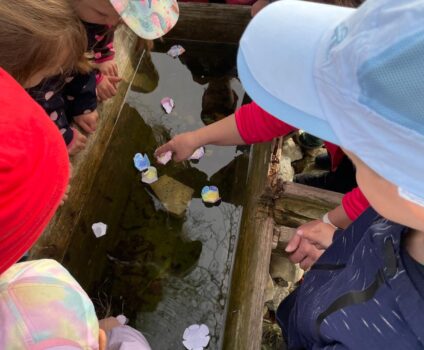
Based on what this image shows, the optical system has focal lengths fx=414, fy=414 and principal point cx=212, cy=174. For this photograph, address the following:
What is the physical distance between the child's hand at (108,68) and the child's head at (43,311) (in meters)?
1.39

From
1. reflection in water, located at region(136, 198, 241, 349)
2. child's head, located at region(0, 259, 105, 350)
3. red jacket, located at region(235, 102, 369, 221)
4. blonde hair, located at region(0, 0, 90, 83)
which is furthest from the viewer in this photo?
reflection in water, located at region(136, 198, 241, 349)

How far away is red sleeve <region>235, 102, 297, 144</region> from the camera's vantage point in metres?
1.71

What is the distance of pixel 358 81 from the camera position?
613mm

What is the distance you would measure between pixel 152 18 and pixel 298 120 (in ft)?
4.08

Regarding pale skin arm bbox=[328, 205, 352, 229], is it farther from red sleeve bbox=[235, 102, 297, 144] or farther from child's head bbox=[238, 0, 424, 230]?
child's head bbox=[238, 0, 424, 230]

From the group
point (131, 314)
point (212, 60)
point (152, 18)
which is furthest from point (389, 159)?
point (212, 60)

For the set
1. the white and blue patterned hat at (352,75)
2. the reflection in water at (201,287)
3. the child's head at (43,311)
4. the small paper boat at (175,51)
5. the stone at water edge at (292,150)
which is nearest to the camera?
the white and blue patterned hat at (352,75)

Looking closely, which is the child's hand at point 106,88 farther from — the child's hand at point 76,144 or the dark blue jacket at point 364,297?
the dark blue jacket at point 364,297

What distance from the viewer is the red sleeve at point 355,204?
59.1 inches

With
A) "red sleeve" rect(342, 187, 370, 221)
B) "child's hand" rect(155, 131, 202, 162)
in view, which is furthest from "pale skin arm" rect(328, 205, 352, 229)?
"child's hand" rect(155, 131, 202, 162)

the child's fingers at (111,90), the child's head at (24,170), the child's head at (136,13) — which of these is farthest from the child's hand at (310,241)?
the child's fingers at (111,90)

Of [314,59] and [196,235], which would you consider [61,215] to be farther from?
[314,59]

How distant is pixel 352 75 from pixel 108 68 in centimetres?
198

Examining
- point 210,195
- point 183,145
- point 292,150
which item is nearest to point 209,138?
point 183,145
